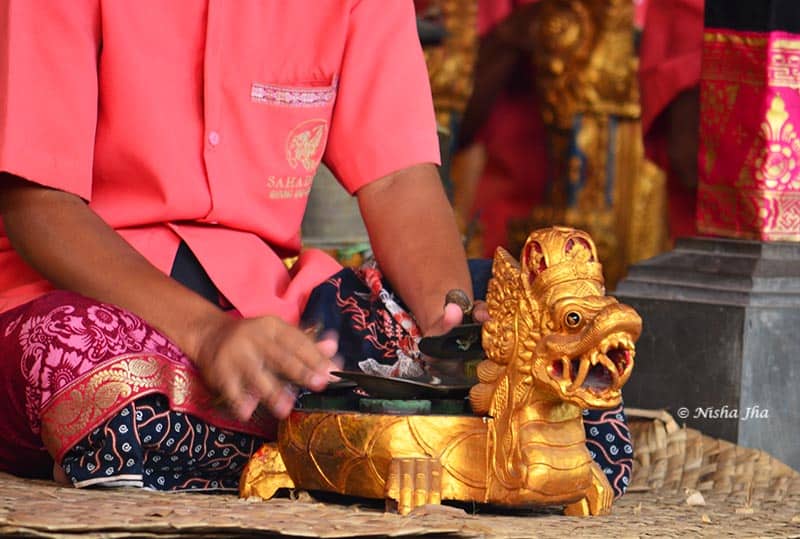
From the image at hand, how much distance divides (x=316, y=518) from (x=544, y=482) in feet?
0.91

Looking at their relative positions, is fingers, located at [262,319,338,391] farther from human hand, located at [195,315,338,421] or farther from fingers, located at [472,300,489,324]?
fingers, located at [472,300,489,324]

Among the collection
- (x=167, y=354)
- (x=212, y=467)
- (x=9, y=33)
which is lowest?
(x=212, y=467)

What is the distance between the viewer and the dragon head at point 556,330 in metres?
1.92

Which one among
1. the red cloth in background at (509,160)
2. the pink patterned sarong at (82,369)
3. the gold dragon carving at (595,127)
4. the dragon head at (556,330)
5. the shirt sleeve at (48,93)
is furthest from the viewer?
the red cloth in background at (509,160)

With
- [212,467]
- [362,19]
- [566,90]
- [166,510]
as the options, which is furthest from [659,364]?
[566,90]

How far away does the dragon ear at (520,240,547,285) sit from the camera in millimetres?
1974

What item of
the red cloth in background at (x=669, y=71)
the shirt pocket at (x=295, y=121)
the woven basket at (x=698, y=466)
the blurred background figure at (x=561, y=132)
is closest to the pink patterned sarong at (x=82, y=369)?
the shirt pocket at (x=295, y=121)

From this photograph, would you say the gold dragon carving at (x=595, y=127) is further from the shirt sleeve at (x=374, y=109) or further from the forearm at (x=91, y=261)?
the forearm at (x=91, y=261)

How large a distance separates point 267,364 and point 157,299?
0.23 meters

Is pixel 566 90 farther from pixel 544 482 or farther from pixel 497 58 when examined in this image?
pixel 544 482

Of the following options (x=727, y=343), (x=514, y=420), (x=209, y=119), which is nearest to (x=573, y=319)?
(x=514, y=420)

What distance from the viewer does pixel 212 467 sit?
7.18ft

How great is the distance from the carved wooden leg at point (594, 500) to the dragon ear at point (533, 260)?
260 mm

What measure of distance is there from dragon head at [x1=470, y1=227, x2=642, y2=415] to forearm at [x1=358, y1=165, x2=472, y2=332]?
11.8 inches
